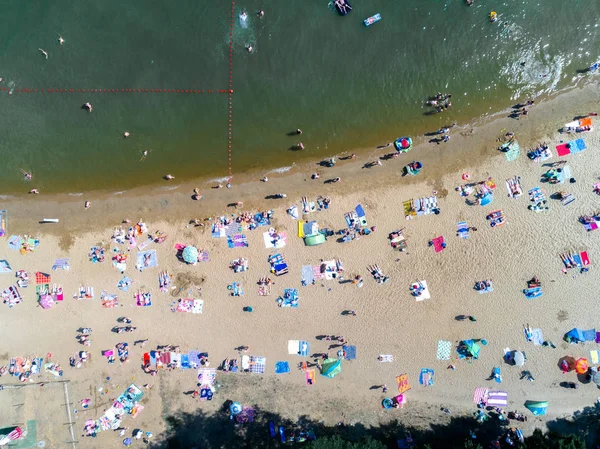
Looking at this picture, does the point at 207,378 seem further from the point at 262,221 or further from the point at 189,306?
the point at 262,221

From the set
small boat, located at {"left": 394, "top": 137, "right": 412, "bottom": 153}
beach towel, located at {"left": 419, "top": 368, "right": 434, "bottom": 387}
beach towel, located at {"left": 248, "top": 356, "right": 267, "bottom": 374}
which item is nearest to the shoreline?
small boat, located at {"left": 394, "top": 137, "right": 412, "bottom": 153}

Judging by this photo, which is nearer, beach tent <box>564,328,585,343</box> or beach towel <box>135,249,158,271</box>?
beach tent <box>564,328,585,343</box>

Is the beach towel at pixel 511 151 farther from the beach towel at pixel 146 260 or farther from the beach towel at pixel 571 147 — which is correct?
the beach towel at pixel 146 260

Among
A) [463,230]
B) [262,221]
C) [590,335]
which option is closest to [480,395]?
[590,335]

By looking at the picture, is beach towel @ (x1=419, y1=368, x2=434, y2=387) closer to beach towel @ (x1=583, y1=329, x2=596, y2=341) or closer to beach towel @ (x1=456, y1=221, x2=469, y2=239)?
beach towel @ (x1=456, y1=221, x2=469, y2=239)

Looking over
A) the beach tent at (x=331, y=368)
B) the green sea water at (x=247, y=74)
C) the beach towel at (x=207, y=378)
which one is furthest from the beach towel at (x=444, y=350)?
the beach towel at (x=207, y=378)

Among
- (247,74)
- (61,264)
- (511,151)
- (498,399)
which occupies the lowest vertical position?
(498,399)

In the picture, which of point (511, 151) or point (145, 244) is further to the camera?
point (145, 244)

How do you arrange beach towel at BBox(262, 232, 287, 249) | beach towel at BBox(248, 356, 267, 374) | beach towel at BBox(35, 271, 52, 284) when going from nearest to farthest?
beach towel at BBox(248, 356, 267, 374), beach towel at BBox(262, 232, 287, 249), beach towel at BBox(35, 271, 52, 284)
